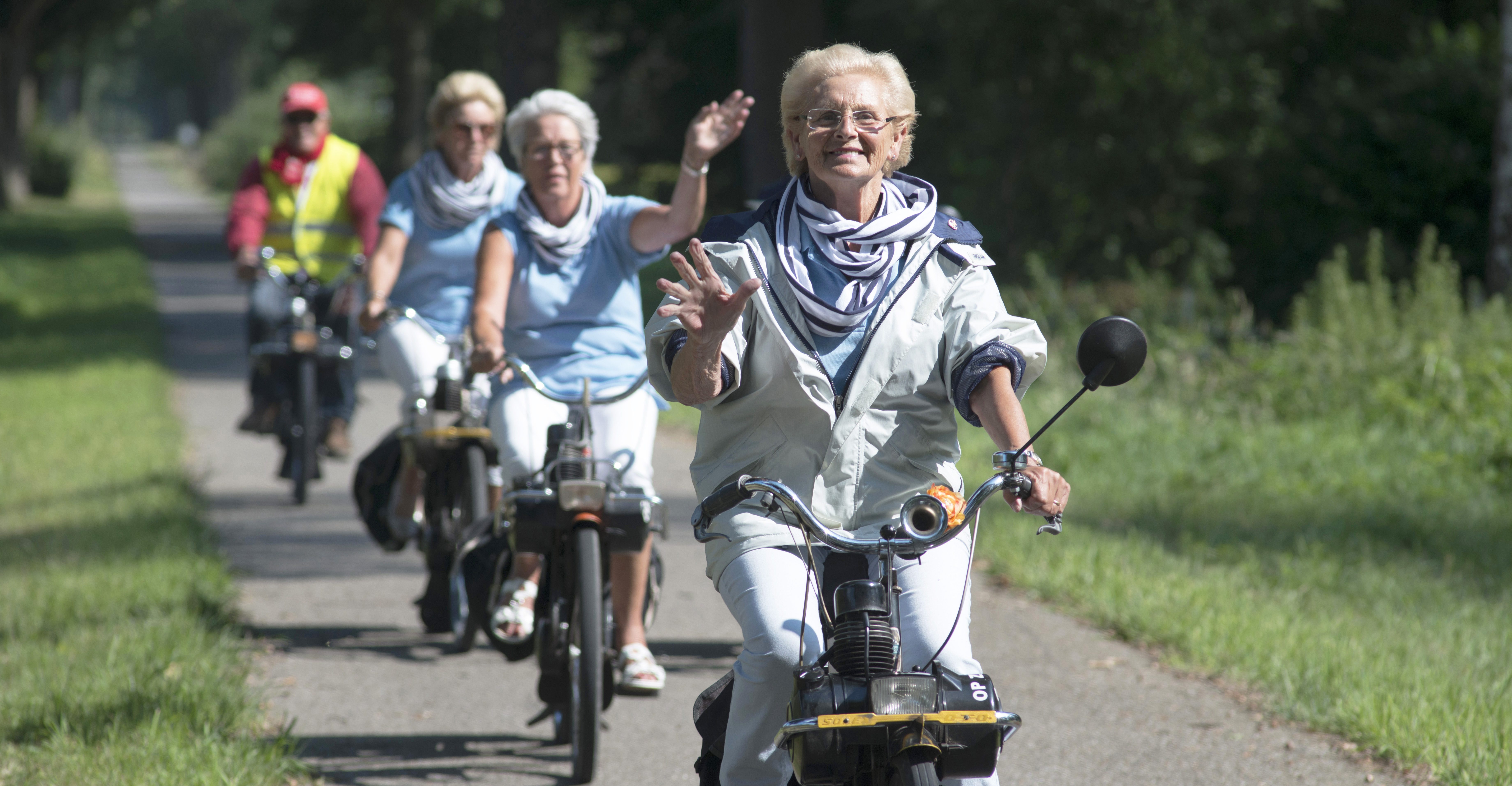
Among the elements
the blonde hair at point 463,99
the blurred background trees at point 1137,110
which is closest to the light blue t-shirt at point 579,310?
the blonde hair at point 463,99

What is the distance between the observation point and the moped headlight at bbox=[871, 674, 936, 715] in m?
2.70

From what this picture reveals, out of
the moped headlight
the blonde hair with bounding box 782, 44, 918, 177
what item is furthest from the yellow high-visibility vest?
the moped headlight

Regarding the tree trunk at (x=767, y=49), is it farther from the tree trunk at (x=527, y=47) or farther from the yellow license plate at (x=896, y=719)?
the yellow license plate at (x=896, y=719)

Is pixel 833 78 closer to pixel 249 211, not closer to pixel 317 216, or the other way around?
pixel 317 216

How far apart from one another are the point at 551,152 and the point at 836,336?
2.12m

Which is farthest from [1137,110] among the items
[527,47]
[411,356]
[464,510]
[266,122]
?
[266,122]

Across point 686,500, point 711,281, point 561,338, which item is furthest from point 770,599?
point 686,500

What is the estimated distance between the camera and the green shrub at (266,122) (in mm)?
47094

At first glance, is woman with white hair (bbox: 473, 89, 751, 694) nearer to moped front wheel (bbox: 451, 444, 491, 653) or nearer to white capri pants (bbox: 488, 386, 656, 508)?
white capri pants (bbox: 488, 386, 656, 508)

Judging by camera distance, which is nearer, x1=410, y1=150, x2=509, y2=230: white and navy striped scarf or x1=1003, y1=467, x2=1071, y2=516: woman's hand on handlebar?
x1=1003, y1=467, x2=1071, y2=516: woman's hand on handlebar

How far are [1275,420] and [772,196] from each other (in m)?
7.90

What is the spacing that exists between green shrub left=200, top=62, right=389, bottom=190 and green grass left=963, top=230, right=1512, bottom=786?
36.7 m

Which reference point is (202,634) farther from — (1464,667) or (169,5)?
(169,5)

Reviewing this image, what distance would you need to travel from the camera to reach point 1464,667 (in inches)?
208
